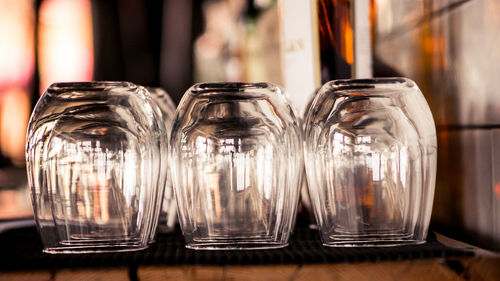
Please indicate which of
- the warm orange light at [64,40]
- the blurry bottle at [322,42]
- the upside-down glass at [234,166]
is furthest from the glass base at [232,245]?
the warm orange light at [64,40]

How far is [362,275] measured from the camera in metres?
0.43

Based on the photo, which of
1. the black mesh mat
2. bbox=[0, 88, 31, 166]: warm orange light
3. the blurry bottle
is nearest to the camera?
the black mesh mat

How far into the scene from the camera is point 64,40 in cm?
249

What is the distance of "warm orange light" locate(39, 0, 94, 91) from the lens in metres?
2.44

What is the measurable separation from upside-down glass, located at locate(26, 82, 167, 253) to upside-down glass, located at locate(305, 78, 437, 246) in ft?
0.45

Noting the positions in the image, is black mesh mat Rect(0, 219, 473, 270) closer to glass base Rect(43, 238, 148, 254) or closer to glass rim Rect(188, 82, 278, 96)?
glass base Rect(43, 238, 148, 254)

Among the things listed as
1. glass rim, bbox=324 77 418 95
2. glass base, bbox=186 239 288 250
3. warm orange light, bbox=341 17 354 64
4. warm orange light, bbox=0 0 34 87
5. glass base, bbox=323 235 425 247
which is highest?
warm orange light, bbox=0 0 34 87

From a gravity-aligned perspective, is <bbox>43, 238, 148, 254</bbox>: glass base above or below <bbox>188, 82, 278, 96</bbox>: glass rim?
below

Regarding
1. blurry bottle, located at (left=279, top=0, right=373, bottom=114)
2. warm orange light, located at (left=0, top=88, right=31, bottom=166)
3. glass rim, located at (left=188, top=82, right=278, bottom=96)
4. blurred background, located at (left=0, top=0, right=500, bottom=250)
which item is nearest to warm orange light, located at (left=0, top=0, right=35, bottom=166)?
warm orange light, located at (left=0, top=88, right=31, bottom=166)

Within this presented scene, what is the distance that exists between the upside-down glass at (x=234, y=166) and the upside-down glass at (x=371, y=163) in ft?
0.08

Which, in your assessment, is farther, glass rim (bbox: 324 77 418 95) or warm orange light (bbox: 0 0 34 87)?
warm orange light (bbox: 0 0 34 87)

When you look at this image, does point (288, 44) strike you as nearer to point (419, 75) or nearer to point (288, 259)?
point (419, 75)

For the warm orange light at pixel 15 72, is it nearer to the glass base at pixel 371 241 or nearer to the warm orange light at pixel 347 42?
the warm orange light at pixel 347 42

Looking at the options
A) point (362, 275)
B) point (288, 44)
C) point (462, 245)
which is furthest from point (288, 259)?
point (288, 44)
